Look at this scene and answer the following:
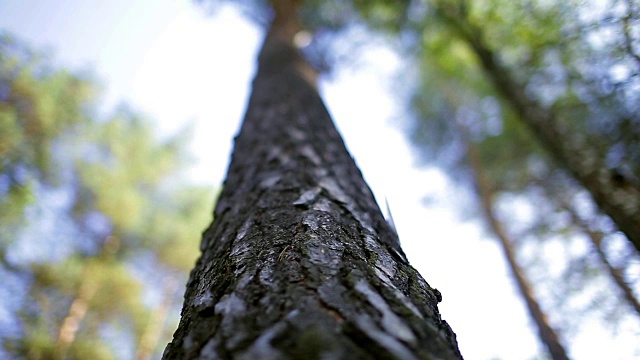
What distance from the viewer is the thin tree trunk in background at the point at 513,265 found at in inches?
151

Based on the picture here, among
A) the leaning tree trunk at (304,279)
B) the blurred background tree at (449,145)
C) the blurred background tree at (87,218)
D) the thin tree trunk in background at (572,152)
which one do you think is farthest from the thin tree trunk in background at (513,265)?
the blurred background tree at (87,218)

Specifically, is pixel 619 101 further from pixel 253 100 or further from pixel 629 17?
pixel 253 100

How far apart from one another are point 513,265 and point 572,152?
8.98 ft

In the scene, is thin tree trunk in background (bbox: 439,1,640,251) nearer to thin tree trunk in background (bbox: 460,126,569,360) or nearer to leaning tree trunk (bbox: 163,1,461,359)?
leaning tree trunk (bbox: 163,1,461,359)

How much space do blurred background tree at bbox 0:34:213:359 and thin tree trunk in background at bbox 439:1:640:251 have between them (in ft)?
15.1

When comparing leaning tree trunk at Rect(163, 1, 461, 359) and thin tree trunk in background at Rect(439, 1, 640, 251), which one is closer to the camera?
Answer: leaning tree trunk at Rect(163, 1, 461, 359)

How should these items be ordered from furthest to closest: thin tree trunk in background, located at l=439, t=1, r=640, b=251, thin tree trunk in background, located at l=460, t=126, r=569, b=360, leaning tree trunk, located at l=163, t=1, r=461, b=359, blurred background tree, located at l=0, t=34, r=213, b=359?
blurred background tree, located at l=0, t=34, r=213, b=359, thin tree trunk in background, located at l=460, t=126, r=569, b=360, thin tree trunk in background, located at l=439, t=1, r=640, b=251, leaning tree trunk, located at l=163, t=1, r=461, b=359

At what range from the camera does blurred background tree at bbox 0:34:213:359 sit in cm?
501

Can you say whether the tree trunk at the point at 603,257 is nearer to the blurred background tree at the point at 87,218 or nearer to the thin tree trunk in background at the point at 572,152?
the thin tree trunk in background at the point at 572,152

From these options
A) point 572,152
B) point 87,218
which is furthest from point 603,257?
point 87,218

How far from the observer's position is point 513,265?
4.96 meters

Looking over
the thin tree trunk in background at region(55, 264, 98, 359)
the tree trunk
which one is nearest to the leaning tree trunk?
the tree trunk

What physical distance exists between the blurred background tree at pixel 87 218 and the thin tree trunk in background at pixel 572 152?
182 inches

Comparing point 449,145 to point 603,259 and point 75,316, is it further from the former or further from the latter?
point 75,316
